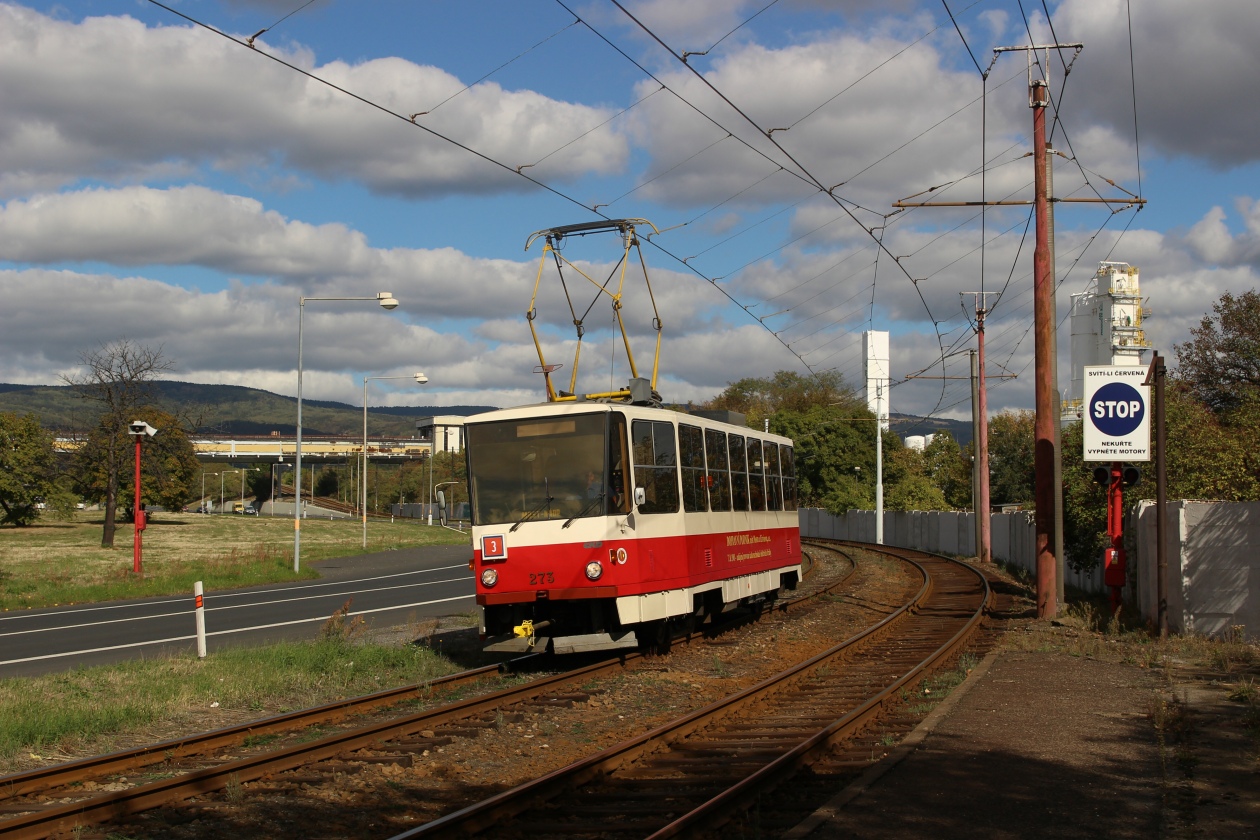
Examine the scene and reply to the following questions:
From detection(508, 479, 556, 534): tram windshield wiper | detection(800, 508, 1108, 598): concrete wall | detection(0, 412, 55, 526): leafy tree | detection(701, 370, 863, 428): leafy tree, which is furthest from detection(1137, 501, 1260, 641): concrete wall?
detection(701, 370, 863, 428): leafy tree

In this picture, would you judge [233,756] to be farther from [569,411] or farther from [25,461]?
[25,461]

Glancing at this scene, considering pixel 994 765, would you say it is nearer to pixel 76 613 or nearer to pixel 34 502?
pixel 76 613

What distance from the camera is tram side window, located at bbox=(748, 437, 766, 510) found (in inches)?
730

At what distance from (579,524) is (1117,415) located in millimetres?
8720

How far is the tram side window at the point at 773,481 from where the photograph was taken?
19.9 m

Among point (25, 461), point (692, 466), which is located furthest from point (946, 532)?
point (25, 461)

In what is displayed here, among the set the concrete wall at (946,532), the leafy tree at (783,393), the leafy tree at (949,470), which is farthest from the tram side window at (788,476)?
the leafy tree at (783,393)

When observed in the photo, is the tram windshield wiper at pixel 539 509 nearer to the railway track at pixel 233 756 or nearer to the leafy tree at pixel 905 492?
the railway track at pixel 233 756

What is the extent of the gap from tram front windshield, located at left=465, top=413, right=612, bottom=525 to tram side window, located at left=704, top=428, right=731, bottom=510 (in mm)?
2867

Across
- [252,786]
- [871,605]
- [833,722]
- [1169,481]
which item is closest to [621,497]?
[833,722]

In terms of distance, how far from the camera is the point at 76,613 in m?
26.7

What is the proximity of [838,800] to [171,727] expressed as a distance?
6.82 meters

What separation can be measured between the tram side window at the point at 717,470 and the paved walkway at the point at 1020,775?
5322 mm

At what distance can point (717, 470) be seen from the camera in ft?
54.5
